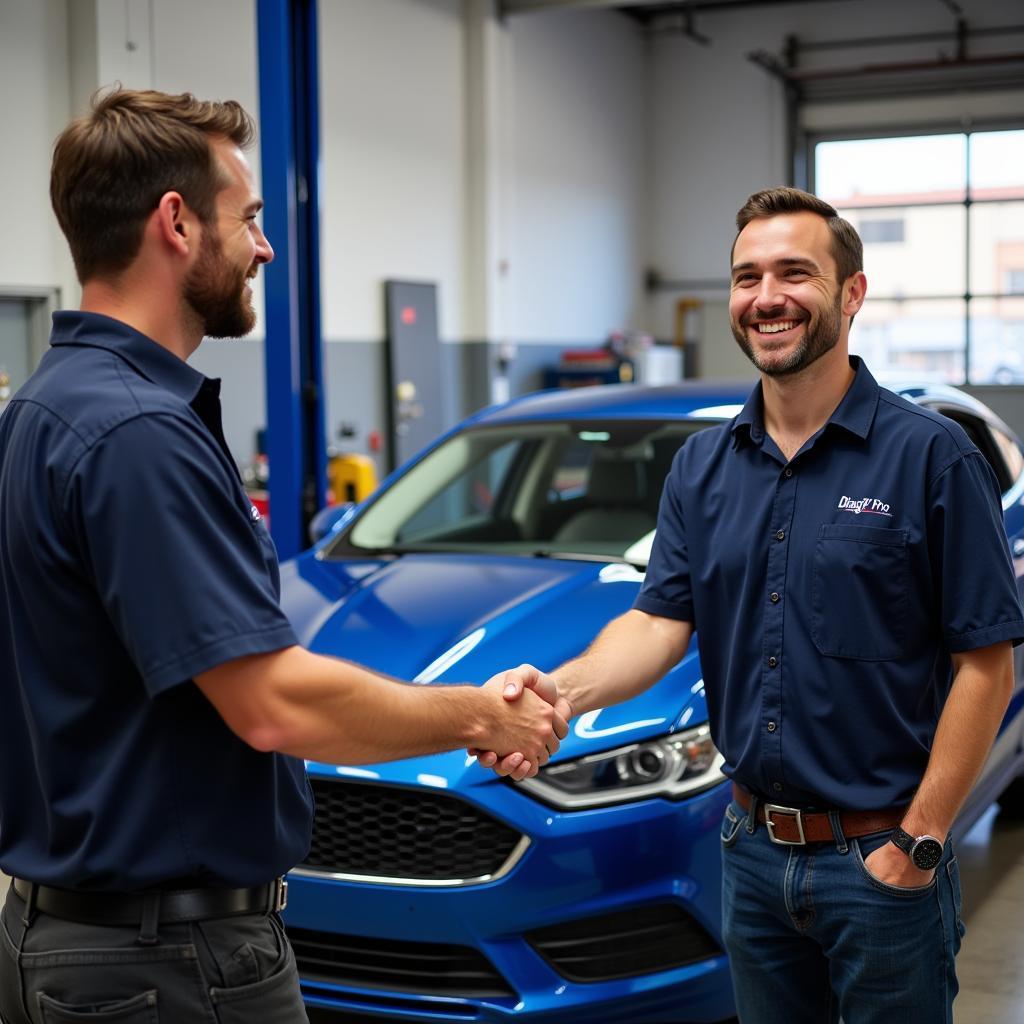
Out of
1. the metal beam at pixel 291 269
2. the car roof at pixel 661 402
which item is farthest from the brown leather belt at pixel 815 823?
the metal beam at pixel 291 269

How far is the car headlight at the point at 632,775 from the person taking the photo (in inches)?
110

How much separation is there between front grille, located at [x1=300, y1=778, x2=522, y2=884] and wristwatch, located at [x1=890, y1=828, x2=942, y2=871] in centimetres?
102

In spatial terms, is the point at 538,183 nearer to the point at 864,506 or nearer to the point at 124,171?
the point at 864,506

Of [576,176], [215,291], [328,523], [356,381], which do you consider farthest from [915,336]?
[215,291]

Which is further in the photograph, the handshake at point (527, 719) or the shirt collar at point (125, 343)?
the handshake at point (527, 719)

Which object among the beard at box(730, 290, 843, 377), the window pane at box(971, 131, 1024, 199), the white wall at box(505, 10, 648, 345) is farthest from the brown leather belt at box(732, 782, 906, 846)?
the window pane at box(971, 131, 1024, 199)

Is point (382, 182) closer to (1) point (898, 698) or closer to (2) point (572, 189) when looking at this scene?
(2) point (572, 189)

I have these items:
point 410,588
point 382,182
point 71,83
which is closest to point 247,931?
point 410,588

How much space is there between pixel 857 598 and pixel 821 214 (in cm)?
61

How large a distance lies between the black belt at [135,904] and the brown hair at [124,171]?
694 millimetres

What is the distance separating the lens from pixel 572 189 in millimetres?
14258

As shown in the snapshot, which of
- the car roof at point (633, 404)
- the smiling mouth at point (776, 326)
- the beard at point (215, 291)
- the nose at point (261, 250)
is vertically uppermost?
the nose at point (261, 250)

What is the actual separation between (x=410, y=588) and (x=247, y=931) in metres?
1.97

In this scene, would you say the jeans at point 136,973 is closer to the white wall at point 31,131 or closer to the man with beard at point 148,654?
the man with beard at point 148,654
